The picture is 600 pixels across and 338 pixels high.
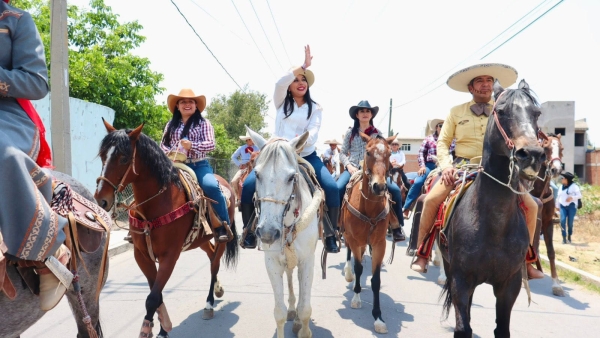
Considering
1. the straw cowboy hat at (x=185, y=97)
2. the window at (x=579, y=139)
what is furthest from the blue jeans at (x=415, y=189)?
the window at (x=579, y=139)

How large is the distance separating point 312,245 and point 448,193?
1.53 meters

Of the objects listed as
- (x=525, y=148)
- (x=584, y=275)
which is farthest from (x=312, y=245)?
(x=584, y=275)

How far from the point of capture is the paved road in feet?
15.2

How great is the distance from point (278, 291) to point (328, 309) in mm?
1733

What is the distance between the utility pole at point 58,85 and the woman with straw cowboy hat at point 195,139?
2864mm

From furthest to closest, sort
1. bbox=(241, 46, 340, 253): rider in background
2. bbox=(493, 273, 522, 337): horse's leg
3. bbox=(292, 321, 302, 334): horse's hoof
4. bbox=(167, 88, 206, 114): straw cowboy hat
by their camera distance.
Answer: bbox=(167, 88, 206, 114): straw cowboy hat
bbox=(241, 46, 340, 253): rider in background
bbox=(292, 321, 302, 334): horse's hoof
bbox=(493, 273, 522, 337): horse's leg

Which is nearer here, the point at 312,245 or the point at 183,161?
the point at 312,245

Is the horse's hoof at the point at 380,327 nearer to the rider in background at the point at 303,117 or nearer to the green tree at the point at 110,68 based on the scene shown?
the rider in background at the point at 303,117

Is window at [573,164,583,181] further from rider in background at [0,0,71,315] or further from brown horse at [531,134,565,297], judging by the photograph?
rider in background at [0,0,71,315]

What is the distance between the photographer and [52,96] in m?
7.01

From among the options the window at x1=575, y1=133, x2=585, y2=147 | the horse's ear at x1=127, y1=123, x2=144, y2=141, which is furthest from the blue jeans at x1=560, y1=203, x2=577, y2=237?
the window at x1=575, y1=133, x2=585, y2=147

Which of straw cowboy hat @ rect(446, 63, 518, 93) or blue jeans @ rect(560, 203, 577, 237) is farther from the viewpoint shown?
blue jeans @ rect(560, 203, 577, 237)

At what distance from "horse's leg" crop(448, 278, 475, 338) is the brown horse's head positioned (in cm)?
155

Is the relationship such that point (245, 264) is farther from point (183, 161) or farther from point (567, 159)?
point (567, 159)
